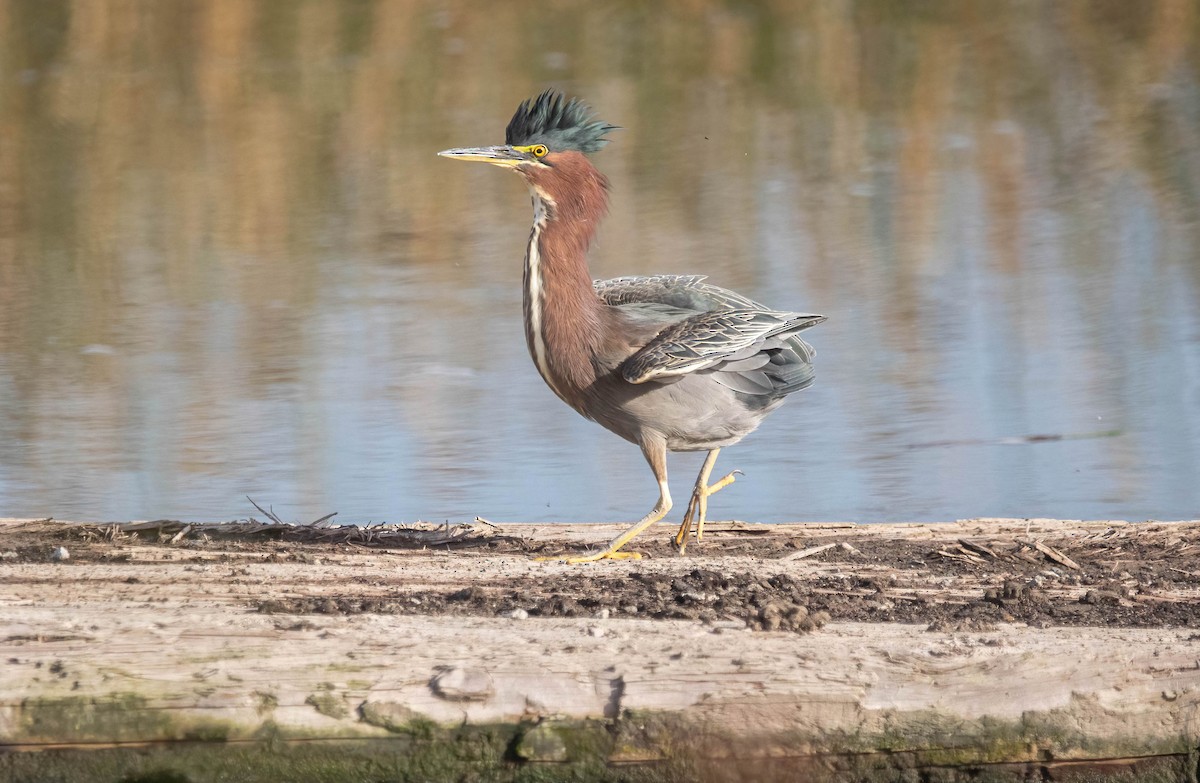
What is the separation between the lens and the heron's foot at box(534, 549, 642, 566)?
4.87 m

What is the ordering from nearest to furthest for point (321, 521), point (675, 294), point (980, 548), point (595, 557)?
point (980, 548)
point (595, 557)
point (321, 521)
point (675, 294)

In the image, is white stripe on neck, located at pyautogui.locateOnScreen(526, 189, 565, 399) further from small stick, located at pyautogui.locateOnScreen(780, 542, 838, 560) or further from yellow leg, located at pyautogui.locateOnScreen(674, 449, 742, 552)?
small stick, located at pyautogui.locateOnScreen(780, 542, 838, 560)

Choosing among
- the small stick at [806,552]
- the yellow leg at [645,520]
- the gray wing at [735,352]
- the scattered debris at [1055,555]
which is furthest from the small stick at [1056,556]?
the yellow leg at [645,520]

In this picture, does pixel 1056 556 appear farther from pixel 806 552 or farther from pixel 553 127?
pixel 553 127

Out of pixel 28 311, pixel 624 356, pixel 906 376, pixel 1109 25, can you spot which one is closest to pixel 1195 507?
pixel 906 376

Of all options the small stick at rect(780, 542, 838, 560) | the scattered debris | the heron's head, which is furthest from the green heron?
the scattered debris

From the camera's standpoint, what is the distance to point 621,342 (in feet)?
16.9

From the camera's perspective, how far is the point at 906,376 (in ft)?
24.3

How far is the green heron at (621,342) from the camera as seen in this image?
5109mm

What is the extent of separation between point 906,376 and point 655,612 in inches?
143

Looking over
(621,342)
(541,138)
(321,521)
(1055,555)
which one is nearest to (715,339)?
(621,342)

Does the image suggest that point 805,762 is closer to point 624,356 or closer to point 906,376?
point 624,356

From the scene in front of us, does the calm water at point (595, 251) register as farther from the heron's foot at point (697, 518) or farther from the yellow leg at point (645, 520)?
the yellow leg at point (645, 520)

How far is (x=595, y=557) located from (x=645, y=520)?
25 cm
